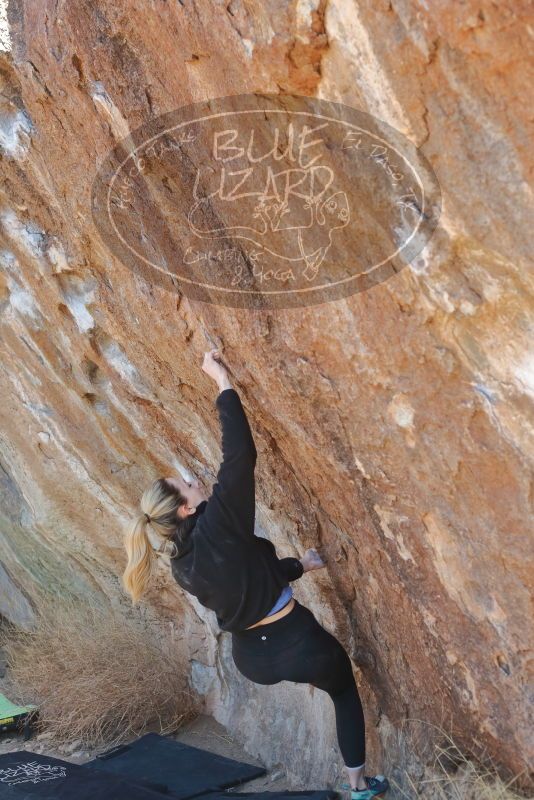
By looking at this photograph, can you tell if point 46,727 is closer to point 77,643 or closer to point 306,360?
point 77,643

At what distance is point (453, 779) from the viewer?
281cm

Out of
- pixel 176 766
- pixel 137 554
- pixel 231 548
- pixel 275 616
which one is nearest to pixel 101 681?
pixel 176 766

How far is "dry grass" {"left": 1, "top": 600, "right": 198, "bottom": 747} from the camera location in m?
4.88

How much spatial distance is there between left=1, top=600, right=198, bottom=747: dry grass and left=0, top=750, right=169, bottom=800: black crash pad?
3.08ft

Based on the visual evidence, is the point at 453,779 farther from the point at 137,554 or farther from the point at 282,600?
the point at 137,554

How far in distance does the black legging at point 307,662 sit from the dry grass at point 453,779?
9.0 inches

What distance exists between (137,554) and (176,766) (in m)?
1.59

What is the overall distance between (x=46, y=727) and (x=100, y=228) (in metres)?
3.10

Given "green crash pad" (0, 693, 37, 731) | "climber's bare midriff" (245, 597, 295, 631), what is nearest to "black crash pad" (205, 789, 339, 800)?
"climber's bare midriff" (245, 597, 295, 631)

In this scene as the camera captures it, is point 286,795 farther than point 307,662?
Yes

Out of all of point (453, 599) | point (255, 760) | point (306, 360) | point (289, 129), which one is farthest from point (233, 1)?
point (255, 760)

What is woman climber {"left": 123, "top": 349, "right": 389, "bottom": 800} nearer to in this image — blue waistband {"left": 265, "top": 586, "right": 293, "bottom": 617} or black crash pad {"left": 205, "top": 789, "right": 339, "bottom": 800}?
blue waistband {"left": 265, "top": 586, "right": 293, "bottom": 617}

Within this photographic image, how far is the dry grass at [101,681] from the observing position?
488cm

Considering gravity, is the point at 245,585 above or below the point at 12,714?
above
